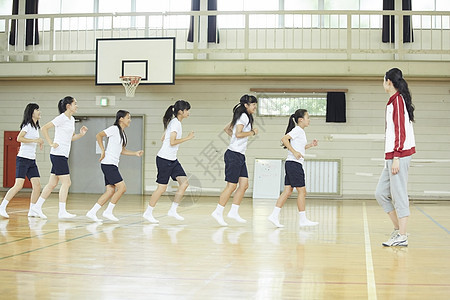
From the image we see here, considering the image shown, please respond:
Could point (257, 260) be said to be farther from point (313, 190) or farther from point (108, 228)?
point (313, 190)

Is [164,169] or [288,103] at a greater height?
[288,103]

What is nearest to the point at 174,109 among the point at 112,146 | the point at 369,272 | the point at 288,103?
the point at 112,146

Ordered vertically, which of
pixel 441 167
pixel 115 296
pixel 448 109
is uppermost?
pixel 448 109

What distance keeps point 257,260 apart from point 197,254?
0.50 meters

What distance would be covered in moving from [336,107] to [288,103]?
103 cm

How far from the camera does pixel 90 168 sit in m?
13.0

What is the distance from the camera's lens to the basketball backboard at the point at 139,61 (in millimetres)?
11148

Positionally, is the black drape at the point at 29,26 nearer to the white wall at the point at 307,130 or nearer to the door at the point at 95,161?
the white wall at the point at 307,130

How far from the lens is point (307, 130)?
12172mm

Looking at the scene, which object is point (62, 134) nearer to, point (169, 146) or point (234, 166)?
point (169, 146)

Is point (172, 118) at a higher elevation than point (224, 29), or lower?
lower

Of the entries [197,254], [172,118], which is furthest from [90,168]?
[197,254]

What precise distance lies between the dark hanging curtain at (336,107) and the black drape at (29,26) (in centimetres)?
701

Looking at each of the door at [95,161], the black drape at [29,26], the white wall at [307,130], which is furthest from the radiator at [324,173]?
the black drape at [29,26]
